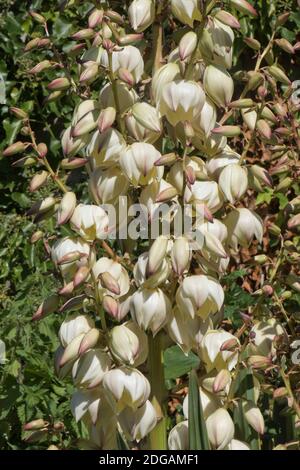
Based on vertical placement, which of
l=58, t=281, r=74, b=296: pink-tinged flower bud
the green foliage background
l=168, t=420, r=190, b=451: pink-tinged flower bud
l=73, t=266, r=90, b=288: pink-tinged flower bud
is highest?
l=73, t=266, r=90, b=288: pink-tinged flower bud

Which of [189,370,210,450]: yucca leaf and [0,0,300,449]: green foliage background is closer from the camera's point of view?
[189,370,210,450]: yucca leaf

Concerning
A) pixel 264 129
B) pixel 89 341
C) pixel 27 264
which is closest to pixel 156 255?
pixel 89 341

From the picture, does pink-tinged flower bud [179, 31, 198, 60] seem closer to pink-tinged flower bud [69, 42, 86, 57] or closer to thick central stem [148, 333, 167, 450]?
pink-tinged flower bud [69, 42, 86, 57]

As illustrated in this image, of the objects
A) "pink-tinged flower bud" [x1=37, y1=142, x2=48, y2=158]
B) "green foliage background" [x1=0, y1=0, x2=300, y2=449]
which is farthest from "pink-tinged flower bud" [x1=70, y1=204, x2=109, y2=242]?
"green foliage background" [x1=0, y1=0, x2=300, y2=449]

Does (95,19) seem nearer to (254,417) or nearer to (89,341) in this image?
(89,341)

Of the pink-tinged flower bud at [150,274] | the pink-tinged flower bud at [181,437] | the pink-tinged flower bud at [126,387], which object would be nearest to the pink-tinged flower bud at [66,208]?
the pink-tinged flower bud at [150,274]

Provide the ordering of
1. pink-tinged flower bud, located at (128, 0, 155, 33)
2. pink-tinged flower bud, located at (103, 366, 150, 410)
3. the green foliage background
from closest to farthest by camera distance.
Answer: pink-tinged flower bud, located at (103, 366, 150, 410)
pink-tinged flower bud, located at (128, 0, 155, 33)
the green foliage background

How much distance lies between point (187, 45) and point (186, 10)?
0.05 metres

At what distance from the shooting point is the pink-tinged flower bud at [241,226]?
3.78 ft

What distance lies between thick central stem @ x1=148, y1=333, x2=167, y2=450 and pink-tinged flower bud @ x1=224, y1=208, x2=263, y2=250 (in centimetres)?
17

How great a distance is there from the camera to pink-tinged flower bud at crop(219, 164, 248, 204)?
1.12 m

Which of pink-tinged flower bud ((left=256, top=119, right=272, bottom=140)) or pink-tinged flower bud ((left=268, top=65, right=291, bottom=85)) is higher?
pink-tinged flower bud ((left=268, top=65, right=291, bottom=85))

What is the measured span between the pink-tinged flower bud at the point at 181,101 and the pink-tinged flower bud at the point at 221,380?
0.33 metres

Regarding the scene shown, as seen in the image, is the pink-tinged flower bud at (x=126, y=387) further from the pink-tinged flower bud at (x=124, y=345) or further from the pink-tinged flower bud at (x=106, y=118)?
the pink-tinged flower bud at (x=106, y=118)
